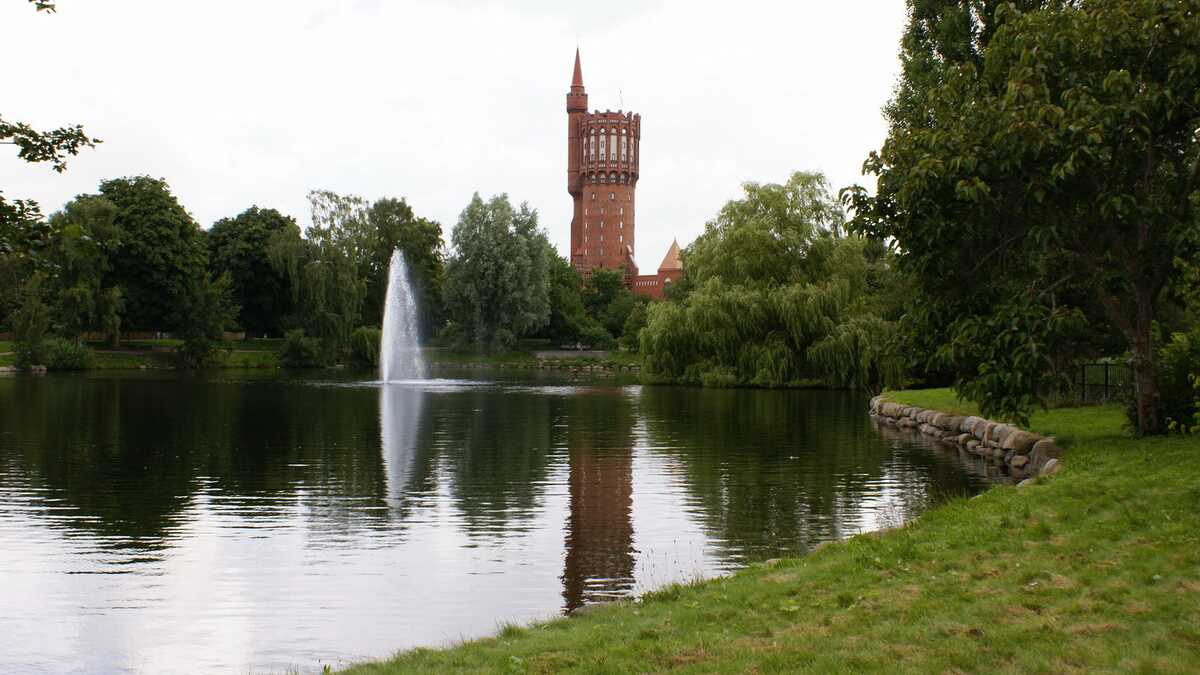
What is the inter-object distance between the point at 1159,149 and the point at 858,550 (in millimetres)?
10543

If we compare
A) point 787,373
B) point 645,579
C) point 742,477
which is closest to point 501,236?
point 787,373

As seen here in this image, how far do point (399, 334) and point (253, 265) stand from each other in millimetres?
13378

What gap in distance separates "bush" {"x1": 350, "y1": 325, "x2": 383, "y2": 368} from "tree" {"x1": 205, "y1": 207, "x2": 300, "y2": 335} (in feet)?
18.4

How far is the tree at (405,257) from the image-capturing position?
83438mm

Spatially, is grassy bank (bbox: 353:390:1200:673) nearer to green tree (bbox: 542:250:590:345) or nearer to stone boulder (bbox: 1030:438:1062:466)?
stone boulder (bbox: 1030:438:1062:466)

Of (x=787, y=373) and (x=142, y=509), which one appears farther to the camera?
(x=787, y=373)

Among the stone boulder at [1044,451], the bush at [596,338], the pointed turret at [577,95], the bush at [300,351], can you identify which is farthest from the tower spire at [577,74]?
the stone boulder at [1044,451]

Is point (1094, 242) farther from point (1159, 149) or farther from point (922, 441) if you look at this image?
point (922, 441)

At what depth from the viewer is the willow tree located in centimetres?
4466

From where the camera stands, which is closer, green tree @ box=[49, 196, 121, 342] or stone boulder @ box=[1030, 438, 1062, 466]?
stone boulder @ box=[1030, 438, 1062, 466]

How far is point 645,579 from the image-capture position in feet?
35.3

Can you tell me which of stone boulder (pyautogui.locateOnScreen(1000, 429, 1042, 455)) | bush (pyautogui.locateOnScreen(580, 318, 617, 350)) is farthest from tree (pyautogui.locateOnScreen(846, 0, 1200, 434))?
bush (pyautogui.locateOnScreen(580, 318, 617, 350))

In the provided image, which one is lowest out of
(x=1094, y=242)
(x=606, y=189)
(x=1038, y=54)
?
(x=1094, y=242)

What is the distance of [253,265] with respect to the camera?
77.6 m
